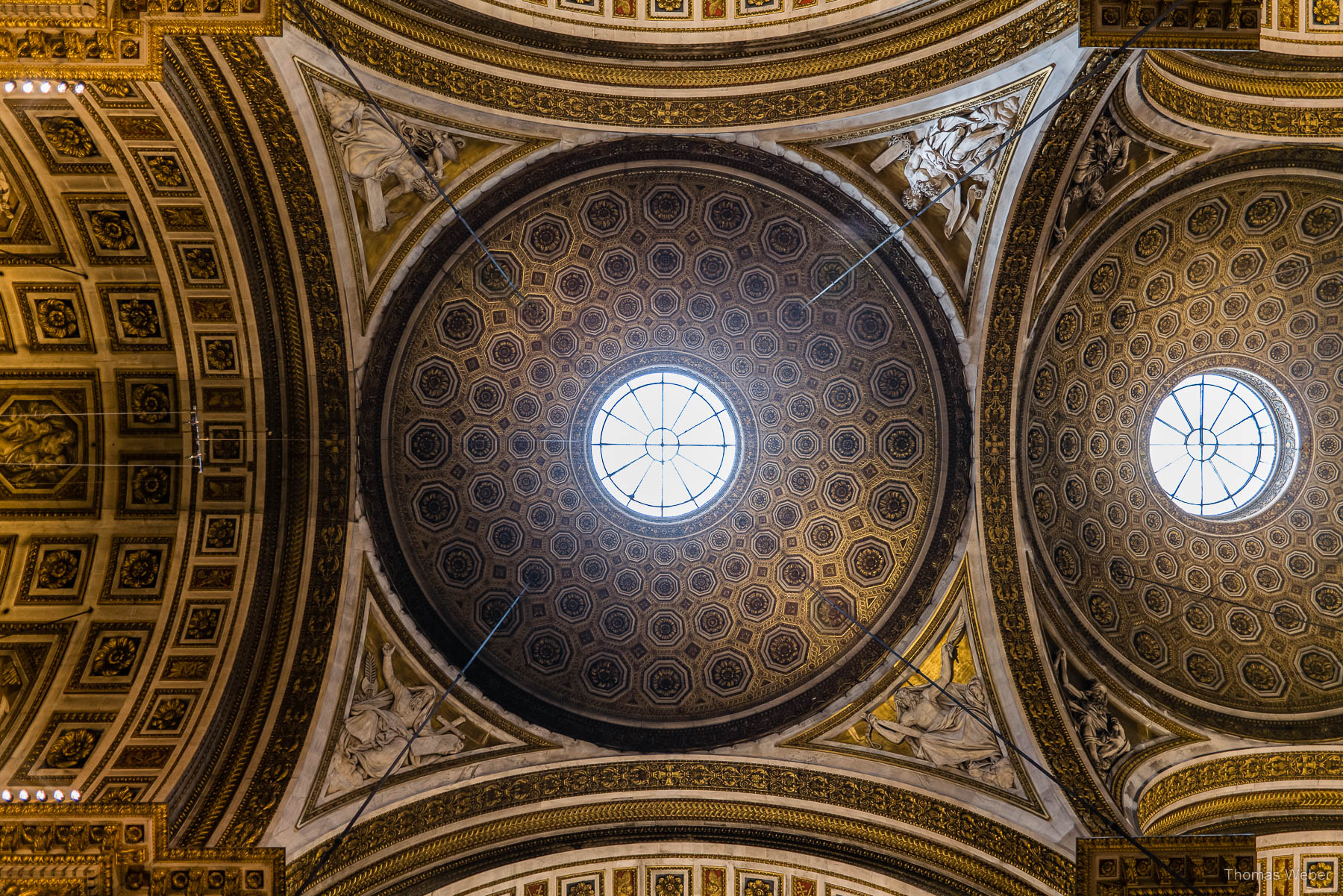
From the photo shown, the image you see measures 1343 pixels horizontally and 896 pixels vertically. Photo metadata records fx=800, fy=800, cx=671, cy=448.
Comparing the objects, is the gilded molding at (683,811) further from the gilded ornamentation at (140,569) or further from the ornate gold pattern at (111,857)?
the gilded ornamentation at (140,569)

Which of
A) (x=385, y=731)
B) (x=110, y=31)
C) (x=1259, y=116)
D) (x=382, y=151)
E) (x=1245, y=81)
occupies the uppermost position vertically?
(x=1245, y=81)

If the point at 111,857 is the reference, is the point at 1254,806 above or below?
above

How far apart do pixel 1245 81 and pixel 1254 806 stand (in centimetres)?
1133

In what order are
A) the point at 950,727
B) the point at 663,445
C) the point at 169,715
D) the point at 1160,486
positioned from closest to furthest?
the point at 169,715, the point at 950,727, the point at 1160,486, the point at 663,445

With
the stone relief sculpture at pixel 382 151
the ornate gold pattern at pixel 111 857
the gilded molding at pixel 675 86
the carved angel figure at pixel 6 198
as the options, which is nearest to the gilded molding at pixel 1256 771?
the gilded molding at pixel 675 86

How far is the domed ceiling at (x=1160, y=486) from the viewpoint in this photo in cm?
1391

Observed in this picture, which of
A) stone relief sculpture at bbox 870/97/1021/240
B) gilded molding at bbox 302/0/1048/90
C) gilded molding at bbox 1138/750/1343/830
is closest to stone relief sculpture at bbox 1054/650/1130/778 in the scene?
gilded molding at bbox 1138/750/1343/830

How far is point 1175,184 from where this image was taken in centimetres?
1308

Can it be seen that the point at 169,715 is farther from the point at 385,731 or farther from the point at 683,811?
the point at 683,811

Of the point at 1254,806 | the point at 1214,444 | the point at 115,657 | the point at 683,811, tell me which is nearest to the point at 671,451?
the point at 683,811

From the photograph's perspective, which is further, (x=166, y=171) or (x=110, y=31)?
(x=166, y=171)

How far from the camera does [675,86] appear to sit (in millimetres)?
12219

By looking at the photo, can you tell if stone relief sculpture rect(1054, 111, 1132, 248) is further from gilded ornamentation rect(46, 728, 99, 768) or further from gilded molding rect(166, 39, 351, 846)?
gilded ornamentation rect(46, 728, 99, 768)

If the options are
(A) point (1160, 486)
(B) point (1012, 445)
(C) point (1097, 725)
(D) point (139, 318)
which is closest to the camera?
(D) point (139, 318)
